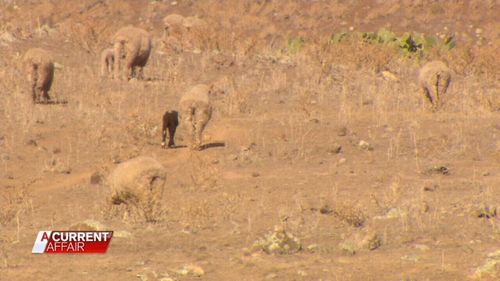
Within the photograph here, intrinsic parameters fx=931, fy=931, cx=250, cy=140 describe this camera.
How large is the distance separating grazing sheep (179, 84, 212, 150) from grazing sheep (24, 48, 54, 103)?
136 inches

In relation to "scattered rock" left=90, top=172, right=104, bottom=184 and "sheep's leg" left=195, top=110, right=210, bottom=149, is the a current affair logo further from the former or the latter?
"sheep's leg" left=195, top=110, right=210, bottom=149

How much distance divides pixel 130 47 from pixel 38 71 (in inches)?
126

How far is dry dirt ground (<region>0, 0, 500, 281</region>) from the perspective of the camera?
7.14 m

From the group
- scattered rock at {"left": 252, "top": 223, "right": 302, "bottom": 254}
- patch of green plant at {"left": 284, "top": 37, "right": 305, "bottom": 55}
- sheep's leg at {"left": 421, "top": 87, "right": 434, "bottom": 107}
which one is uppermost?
Answer: patch of green plant at {"left": 284, "top": 37, "right": 305, "bottom": 55}

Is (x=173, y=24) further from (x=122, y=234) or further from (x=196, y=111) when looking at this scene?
(x=122, y=234)

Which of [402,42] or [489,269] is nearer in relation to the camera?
[489,269]

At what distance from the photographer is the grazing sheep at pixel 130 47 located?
18.0 meters

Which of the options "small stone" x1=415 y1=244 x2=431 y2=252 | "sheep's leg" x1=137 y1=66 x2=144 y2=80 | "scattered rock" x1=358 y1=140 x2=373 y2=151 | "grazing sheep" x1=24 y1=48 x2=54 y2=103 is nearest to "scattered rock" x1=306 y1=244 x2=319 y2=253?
"small stone" x1=415 y1=244 x2=431 y2=252

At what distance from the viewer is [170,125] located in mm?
13203

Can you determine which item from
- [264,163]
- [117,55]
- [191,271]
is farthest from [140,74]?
[191,271]

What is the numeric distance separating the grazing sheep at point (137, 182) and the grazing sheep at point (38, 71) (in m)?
6.06

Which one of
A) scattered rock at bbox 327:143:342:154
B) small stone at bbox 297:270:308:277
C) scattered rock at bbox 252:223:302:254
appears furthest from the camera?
scattered rock at bbox 327:143:342:154

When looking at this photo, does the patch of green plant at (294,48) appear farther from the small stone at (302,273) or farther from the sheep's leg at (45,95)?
the small stone at (302,273)

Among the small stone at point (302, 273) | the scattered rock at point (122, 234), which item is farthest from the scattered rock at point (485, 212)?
the scattered rock at point (122, 234)
